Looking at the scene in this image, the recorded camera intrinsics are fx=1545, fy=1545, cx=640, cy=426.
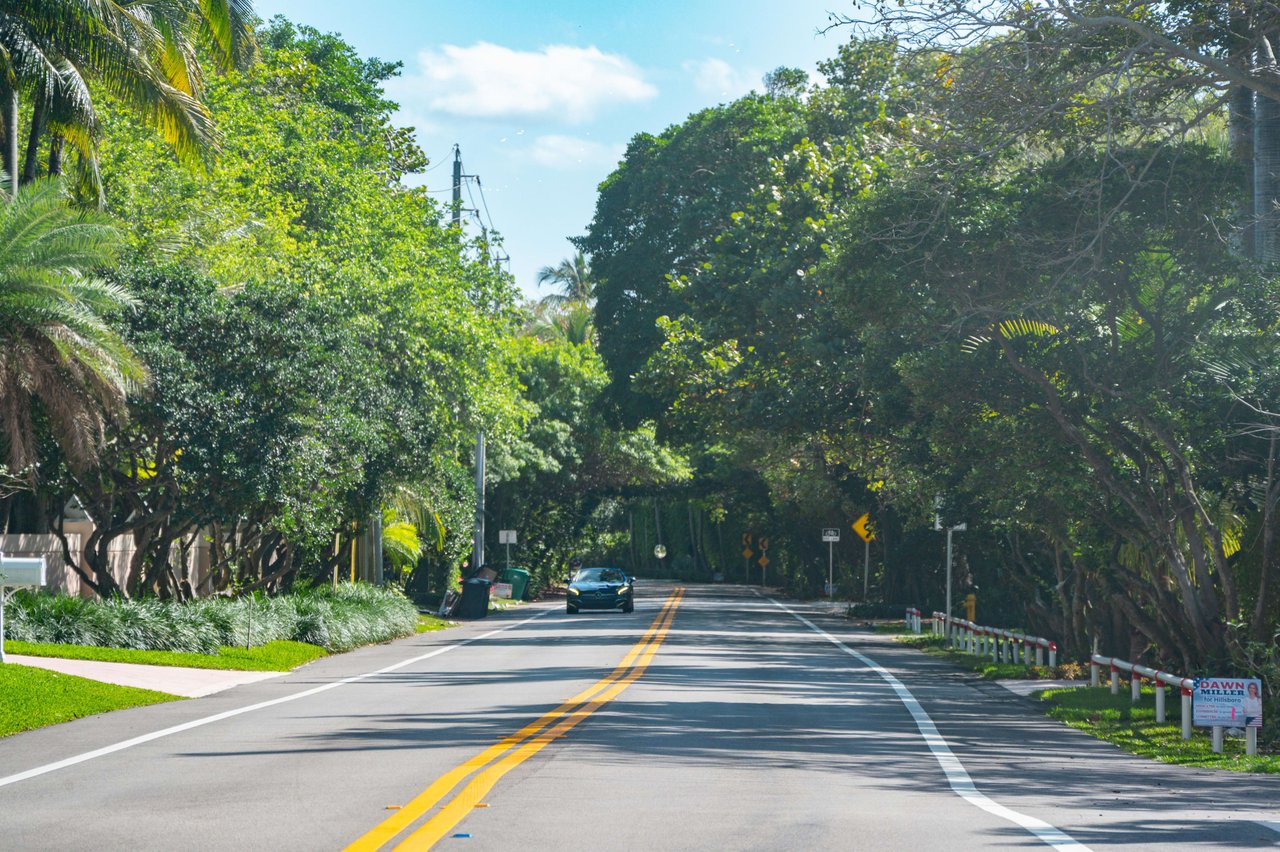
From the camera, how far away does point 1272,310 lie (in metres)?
19.5

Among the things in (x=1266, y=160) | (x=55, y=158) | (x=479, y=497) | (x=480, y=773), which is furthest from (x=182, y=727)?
(x=479, y=497)

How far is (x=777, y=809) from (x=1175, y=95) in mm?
13002

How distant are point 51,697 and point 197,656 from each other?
681 centimetres

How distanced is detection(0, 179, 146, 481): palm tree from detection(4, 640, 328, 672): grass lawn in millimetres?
3395

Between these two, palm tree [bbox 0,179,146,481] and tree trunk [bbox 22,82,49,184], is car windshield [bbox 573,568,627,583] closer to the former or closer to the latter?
tree trunk [bbox 22,82,49,184]

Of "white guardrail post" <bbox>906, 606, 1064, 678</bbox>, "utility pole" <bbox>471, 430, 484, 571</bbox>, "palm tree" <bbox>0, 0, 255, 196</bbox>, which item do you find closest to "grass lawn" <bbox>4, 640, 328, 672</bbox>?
"palm tree" <bbox>0, 0, 255, 196</bbox>

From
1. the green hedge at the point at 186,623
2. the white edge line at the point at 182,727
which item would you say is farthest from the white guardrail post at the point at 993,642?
the green hedge at the point at 186,623

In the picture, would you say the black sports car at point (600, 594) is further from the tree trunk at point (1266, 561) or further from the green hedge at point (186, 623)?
the tree trunk at point (1266, 561)

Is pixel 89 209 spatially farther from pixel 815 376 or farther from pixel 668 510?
pixel 668 510

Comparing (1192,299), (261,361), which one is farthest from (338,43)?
(1192,299)

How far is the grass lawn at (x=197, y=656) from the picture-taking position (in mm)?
21750

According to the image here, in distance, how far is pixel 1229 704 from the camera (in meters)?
15.0

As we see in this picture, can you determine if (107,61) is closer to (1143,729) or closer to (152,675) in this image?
(152,675)

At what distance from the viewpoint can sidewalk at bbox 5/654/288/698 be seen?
1950cm
